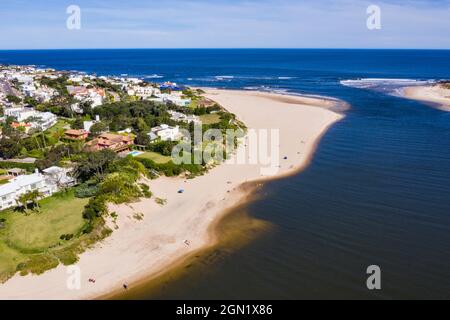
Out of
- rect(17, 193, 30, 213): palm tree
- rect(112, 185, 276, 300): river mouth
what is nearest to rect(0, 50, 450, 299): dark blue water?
rect(112, 185, 276, 300): river mouth

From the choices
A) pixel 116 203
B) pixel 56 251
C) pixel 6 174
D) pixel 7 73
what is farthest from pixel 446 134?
pixel 7 73

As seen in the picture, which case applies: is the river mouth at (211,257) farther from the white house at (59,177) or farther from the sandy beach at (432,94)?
the sandy beach at (432,94)

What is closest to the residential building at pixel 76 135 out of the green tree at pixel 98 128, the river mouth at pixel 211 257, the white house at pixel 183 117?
the green tree at pixel 98 128

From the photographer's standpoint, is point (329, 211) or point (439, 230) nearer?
point (439, 230)

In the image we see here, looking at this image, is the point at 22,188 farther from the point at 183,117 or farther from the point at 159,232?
the point at 183,117

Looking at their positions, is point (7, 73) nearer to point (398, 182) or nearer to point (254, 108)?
point (254, 108)
